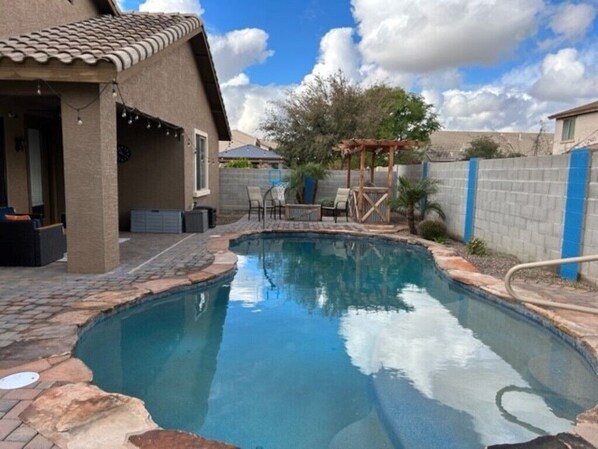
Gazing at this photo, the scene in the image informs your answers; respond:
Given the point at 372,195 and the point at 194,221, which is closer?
the point at 194,221

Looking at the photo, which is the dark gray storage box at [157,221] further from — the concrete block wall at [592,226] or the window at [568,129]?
the window at [568,129]

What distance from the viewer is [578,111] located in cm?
2700

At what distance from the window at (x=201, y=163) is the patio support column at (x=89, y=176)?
623 cm

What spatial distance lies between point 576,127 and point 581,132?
61 centimetres

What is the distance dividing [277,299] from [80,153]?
3606mm

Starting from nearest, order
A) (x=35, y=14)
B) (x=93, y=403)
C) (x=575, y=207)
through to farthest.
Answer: (x=93, y=403)
(x=575, y=207)
(x=35, y=14)

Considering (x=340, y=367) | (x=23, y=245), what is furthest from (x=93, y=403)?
(x=23, y=245)

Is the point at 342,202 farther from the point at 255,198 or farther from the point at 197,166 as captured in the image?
the point at 197,166

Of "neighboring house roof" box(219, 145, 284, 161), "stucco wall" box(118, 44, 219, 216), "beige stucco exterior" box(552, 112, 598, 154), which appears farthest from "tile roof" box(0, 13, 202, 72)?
"beige stucco exterior" box(552, 112, 598, 154)

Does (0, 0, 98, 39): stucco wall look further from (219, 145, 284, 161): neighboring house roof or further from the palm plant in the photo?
(219, 145, 284, 161): neighboring house roof

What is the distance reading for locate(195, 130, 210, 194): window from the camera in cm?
1351

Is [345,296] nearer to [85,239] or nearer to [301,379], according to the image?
[301,379]

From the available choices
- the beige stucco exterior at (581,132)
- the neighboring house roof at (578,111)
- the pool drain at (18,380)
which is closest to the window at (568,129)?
the beige stucco exterior at (581,132)

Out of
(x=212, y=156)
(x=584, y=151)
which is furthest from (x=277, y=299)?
(x=212, y=156)
